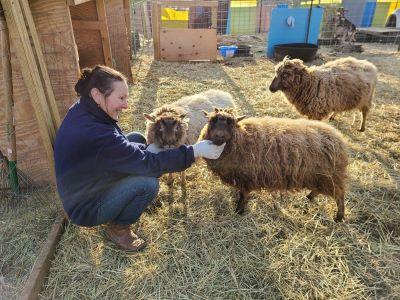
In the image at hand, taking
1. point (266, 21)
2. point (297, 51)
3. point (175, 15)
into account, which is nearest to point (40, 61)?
point (297, 51)

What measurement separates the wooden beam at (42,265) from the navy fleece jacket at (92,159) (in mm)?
456

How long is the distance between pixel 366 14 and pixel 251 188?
809 inches

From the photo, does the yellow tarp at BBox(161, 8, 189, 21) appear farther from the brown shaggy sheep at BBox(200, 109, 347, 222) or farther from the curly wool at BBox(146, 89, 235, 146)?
the brown shaggy sheep at BBox(200, 109, 347, 222)

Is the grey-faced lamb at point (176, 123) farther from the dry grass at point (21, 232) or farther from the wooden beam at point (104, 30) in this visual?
the wooden beam at point (104, 30)

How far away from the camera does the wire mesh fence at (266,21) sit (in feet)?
45.9

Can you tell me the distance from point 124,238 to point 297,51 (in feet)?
32.1

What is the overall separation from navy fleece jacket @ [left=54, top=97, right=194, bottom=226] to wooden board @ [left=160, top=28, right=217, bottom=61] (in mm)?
9330

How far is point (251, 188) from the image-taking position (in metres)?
3.49

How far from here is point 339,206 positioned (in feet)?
11.5

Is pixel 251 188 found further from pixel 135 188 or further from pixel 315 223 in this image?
pixel 135 188

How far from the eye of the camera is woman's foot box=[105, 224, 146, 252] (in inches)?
120

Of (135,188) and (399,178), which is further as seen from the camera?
(399,178)

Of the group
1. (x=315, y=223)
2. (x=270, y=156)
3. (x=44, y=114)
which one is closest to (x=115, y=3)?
(x=44, y=114)

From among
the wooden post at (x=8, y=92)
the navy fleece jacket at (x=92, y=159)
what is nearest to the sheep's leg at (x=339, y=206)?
A: the navy fleece jacket at (x=92, y=159)
